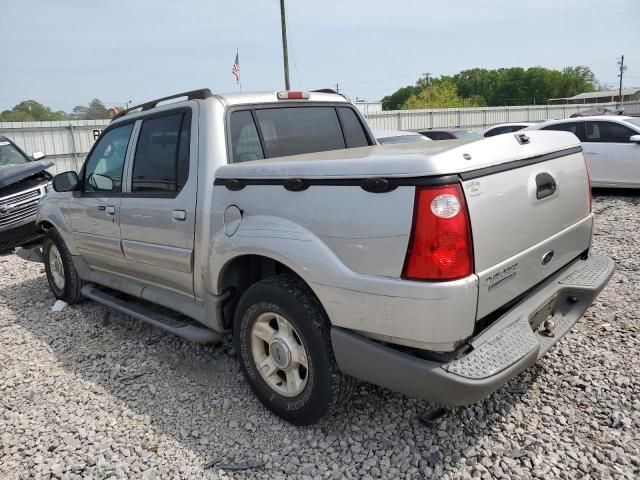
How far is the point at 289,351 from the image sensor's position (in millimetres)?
2729

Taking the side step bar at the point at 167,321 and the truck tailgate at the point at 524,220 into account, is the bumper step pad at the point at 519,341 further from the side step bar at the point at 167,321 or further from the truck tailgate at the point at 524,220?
the side step bar at the point at 167,321

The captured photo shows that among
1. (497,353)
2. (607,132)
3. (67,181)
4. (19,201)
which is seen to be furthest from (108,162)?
(607,132)

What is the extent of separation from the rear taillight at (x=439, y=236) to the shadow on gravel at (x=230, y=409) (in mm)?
1082

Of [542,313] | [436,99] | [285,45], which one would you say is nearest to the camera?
[542,313]

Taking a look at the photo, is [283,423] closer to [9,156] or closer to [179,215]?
[179,215]

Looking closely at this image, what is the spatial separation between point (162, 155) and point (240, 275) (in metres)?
1.11

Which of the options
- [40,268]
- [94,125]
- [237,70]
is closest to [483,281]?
[40,268]

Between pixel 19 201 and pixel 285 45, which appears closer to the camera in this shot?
pixel 19 201

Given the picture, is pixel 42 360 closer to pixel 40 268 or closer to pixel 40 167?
pixel 40 268

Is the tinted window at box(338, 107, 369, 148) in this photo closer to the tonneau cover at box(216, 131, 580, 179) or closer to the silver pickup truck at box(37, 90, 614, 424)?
the silver pickup truck at box(37, 90, 614, 424)

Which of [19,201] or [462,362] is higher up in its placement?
[19,201]

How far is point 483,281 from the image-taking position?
2.23m

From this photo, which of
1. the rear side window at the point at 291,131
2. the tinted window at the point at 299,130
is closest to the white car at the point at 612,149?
the rear side window at the point at 291,131

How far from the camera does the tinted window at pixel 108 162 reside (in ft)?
13.2
